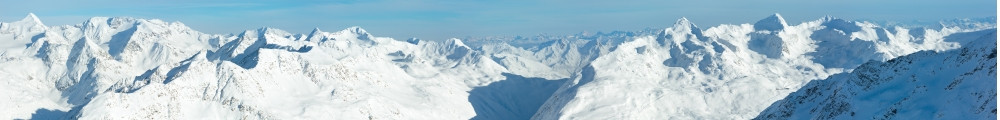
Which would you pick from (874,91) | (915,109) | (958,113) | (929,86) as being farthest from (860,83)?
(958,113)

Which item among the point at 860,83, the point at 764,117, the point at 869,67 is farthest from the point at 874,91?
the point at 764,117

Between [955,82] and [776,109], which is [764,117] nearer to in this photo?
[776,109]

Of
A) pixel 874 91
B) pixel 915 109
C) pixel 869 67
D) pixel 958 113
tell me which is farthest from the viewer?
pixel 869 67

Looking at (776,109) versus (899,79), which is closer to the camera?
(899,79)

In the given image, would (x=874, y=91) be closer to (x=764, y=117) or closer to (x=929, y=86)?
(x=929, y=86)

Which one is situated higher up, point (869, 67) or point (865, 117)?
point (869, 67)

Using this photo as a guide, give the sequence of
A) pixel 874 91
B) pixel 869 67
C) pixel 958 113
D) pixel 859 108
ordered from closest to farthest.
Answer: pixel 958 113, pixel 859 108, pixel 874 91, pixel 869 67
